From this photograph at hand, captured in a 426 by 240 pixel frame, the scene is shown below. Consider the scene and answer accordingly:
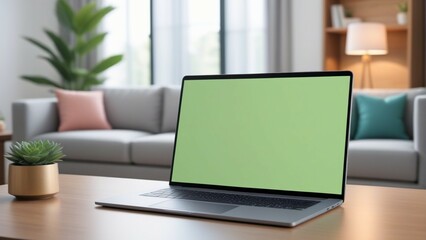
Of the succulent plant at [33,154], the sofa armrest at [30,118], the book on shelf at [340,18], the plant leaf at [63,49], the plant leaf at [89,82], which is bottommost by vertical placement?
the sofa armrest at [30,118]

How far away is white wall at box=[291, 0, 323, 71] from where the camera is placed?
514 centimetres

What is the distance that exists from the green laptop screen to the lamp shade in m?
3.37

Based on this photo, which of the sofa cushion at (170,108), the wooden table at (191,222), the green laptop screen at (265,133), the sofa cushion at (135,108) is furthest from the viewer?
the sofa cushion at (135,108)

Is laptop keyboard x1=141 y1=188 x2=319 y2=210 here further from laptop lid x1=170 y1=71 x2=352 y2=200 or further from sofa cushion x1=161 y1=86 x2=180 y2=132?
sofa cushion x1=161 y1=86 x2=180 y2=132

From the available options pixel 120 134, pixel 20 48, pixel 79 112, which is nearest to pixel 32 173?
pixel 120 134

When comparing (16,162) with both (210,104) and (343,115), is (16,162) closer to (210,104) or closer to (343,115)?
(210,104)

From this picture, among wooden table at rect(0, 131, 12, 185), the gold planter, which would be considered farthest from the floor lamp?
the gold planter

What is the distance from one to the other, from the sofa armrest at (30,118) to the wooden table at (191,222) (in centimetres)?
300

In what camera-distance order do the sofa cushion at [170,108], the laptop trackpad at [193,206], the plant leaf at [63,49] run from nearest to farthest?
the laptop trackpad at [193,206] < the sofa cushion at [170,108] < the plant leaf at [63,49]

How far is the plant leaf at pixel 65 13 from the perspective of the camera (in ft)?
17.6

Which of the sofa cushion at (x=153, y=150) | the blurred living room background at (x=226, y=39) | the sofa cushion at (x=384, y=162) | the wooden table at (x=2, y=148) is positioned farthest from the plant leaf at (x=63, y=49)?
the sofa cushion at (x=384, y=162)

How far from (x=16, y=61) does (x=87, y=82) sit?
Result: 89 cm

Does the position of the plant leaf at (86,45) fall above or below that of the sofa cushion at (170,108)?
above

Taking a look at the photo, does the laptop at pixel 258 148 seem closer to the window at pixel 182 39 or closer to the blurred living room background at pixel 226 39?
the blurred living room background at pixel 226 39
